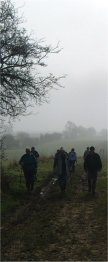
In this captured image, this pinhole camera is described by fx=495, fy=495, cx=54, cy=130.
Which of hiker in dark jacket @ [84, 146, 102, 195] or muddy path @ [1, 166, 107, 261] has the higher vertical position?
hiker in dark jacket @ [84, 146, 102, 195]

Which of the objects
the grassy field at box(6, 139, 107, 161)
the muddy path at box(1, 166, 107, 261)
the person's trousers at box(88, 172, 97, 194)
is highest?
the grassy field at box(6, 139, 107, 161)

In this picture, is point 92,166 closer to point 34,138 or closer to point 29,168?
point 29,168

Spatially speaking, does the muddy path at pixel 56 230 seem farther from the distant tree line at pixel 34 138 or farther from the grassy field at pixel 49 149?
the grassy field at pixel 49 149

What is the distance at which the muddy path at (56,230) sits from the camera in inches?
446

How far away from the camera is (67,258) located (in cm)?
1097

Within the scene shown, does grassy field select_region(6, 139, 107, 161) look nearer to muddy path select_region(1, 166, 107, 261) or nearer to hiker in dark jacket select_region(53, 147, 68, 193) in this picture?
hiker in dark jacket select_region(53, 147, 68, 193)

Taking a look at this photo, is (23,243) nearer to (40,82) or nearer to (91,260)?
(91,260)

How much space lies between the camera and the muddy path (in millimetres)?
11328

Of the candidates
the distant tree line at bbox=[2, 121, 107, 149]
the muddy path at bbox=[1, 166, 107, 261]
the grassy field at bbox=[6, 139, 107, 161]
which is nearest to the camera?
the muddy path at bbox=[1, 166, 107, 261]

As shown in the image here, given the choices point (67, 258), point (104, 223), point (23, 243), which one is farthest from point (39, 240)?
point (104, 223)

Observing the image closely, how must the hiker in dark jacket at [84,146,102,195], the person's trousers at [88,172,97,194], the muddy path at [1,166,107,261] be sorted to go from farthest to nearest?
1. the hiker in dark jacket at [84,146,102,195]
2. the person's trousers at [88,172,97,194]
3. the muddy path at [1,166,107,261]

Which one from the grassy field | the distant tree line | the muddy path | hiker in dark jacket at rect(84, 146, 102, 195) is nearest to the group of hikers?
hiker in dark jacket at rect(84, 146, 102, 195)

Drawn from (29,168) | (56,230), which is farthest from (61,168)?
(56,230)

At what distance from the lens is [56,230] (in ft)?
45.2
